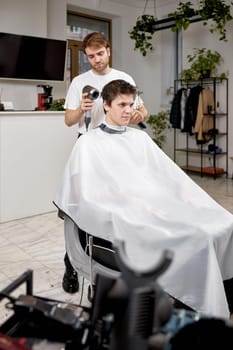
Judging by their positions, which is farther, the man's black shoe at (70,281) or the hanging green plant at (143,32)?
the hanging green plant at (143,32)

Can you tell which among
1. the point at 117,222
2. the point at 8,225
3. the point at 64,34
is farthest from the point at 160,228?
the point at 64,34

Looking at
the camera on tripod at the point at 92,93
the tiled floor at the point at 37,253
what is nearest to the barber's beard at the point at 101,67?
the camera on tripod at the point at 92,93

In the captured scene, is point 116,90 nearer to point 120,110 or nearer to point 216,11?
point 120,110

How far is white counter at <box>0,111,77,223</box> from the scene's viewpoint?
350 centimetres

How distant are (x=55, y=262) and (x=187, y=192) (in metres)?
1.19

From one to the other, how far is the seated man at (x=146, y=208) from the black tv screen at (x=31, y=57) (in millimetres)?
2674

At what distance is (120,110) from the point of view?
6.31ft

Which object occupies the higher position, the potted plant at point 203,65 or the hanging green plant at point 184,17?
the hanging green plant at point 184,17

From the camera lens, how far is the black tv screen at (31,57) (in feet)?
13.9

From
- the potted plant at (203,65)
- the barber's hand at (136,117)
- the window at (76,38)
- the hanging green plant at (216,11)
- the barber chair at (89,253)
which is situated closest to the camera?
the barber chair at (89,253)

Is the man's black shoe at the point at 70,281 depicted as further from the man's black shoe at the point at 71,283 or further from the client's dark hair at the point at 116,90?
the client's dark hair at the point at 116,90

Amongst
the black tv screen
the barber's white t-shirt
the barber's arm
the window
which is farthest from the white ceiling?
the barber's arm

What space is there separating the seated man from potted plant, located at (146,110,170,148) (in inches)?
164

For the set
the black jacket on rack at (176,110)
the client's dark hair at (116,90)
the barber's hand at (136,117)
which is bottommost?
the barber's hand at (136,117)
